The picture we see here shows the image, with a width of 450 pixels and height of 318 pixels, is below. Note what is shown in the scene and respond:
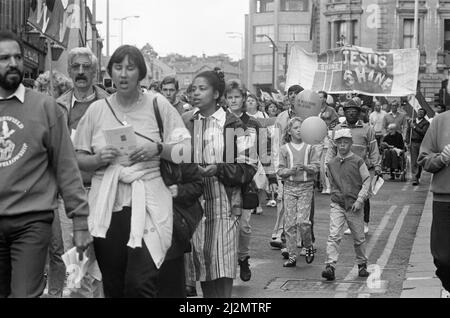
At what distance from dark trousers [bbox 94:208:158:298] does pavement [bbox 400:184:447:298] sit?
3396 mm

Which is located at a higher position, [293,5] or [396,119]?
[293,5]

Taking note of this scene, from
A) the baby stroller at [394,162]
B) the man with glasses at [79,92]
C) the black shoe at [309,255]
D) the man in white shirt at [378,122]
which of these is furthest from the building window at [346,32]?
the man with glasses at [79,92]

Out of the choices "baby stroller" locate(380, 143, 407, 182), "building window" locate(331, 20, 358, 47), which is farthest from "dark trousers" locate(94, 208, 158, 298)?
"building window" locate(331, 20, 358, 47)

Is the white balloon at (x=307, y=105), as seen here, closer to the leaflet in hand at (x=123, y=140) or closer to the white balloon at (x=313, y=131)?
the white balloon at (x=313, y=131)

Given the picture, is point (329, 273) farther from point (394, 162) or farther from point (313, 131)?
point (394, 162)

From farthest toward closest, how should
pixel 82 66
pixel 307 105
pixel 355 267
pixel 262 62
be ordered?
pixel 262 62 → pixel 307 105 → pixel 355 267 → pixel 82 66

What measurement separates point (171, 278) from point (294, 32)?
395 ft

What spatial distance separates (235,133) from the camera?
726cm

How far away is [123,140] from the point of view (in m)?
5.92

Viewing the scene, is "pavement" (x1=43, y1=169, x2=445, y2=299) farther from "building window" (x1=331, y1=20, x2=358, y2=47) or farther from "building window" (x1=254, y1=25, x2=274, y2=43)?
"building window" (x1=254, y1=25, x2=274, y2=43)

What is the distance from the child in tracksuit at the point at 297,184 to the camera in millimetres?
10805

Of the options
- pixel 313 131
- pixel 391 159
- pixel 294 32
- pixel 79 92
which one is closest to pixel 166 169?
pixel 79 92
